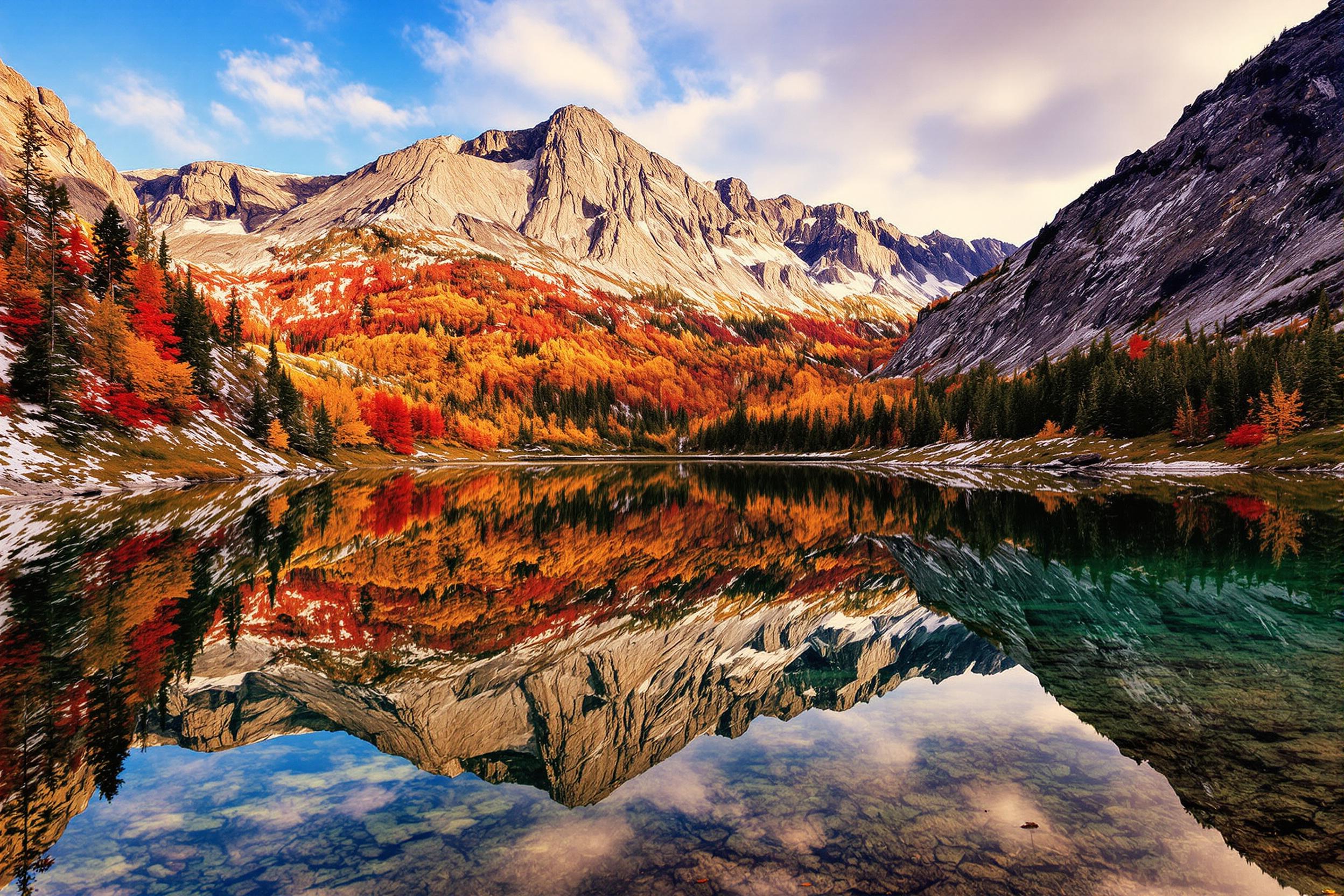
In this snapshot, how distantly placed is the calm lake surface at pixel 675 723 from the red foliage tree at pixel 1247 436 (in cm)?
7180

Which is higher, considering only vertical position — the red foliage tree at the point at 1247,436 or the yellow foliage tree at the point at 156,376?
the yellow foliage tree at the point at 156,376

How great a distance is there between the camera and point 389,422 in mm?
164375

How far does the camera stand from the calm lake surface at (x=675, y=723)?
808 cm

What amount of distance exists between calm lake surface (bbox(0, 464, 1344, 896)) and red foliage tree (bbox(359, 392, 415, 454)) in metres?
140

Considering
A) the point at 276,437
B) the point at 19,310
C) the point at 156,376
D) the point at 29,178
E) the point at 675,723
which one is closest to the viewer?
the point at 675,723

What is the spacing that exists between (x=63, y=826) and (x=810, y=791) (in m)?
11.1

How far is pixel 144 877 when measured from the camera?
7.97 m

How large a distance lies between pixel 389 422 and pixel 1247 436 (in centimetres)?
17363

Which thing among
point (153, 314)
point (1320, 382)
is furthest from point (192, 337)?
point (1320, 382)

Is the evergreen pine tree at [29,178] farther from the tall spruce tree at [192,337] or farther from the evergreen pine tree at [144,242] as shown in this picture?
the tall spruce tree at [192,337]

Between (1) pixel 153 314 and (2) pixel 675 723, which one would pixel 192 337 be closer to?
(1) pixel 153 314

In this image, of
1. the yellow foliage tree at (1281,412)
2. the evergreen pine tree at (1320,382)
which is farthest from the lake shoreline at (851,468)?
the evergreen pine tree at (1320,382)

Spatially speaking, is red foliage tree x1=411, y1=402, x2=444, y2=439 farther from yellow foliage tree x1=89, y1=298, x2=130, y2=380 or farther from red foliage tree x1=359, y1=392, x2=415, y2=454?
yellow foliage tree x1=89, y1=298, x2=130, y2=380

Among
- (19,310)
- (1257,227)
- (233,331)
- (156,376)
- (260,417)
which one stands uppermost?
(1257,227)
